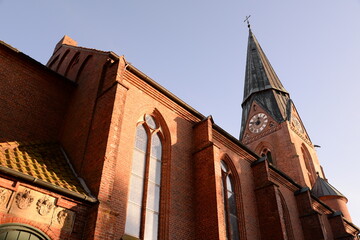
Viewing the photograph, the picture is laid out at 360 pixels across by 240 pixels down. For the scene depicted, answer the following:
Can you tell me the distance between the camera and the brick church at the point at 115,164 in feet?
23.1

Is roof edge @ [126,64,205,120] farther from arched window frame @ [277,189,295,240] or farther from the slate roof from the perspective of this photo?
the slate roof

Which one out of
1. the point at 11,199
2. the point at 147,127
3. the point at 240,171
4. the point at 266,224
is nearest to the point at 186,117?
the point at 147,127

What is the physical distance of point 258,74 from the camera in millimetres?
35938

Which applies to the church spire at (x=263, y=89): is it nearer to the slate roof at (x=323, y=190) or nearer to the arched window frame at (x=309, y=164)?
the arched window frame at (x=309, y=164)

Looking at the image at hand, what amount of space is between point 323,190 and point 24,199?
25.2m

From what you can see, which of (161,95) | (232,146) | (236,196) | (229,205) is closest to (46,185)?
(161,95)

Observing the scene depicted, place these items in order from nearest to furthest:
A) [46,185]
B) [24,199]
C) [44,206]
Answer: [24,199]
[44,206]
[46,185]

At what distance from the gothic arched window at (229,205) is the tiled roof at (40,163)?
6.30 m

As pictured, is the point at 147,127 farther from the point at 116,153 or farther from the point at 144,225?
the point at 144,225

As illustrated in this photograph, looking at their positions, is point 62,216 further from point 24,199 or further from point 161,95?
point 161,95

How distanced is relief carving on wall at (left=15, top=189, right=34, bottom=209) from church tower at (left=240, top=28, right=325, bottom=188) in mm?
21493

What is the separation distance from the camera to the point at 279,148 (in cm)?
2733

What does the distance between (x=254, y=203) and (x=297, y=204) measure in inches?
198

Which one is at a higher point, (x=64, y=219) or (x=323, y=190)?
(x=323, y=190)
